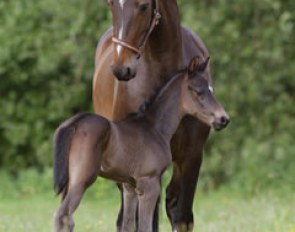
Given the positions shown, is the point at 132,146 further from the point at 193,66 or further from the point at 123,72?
the point at 193,66

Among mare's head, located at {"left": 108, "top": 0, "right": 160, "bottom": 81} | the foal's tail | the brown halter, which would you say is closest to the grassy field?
the brown halter

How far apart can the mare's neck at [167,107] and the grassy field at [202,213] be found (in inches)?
60.2

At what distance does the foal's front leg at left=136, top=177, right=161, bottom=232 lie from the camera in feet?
21.7

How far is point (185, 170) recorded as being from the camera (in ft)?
26.1

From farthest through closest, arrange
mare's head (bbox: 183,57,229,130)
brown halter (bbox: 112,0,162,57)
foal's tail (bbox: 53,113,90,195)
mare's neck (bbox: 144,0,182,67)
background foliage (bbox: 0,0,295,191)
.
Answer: background foliage (bbox: 0,0,295,191), mare's neck (bbox: 144,0,182,67), mare's head (bbox: 183,57,229,130), brown halter (bbox: 112,0,162,57), foal's tail (bbox: 53,113,90,195)

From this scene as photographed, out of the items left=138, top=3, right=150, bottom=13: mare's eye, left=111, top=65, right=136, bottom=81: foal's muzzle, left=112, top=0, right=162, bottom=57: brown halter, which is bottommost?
left=111, top=65, right=136, bottom=81: foal's muzzle

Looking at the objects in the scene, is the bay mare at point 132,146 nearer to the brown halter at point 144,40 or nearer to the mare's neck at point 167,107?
the mare's neck at point 167,107

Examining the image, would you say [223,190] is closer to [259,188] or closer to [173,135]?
[259,188]

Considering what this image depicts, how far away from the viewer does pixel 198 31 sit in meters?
14.3

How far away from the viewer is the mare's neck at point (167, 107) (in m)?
7.00

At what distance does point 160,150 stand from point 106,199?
7395 millimetres

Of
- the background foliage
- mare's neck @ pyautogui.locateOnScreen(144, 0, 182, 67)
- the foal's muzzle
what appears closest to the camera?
the foal's muzzle

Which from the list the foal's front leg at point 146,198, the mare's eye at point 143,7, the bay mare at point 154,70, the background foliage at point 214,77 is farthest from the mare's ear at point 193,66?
the background foliage at point 214,77

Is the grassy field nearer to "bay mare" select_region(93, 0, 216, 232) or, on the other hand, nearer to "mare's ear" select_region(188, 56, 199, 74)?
"bay mare" select_region(93, 0, 216, 232)
